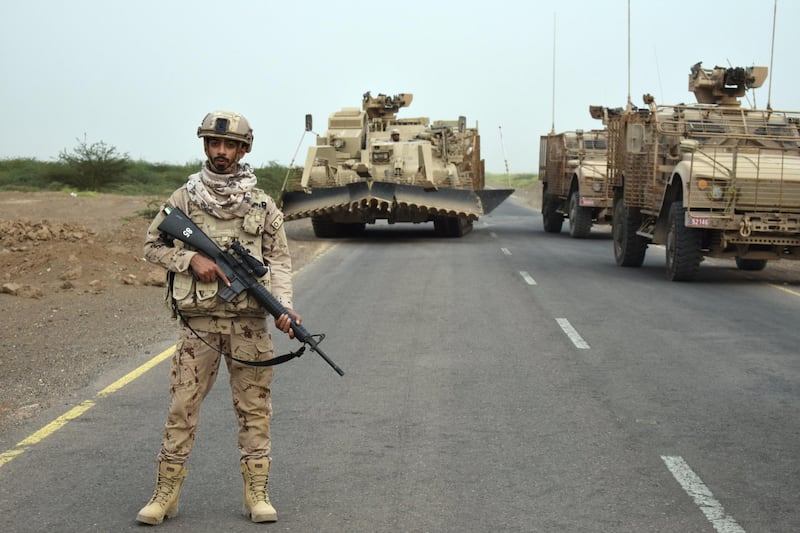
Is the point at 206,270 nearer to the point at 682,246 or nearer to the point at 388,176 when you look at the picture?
the point at 682,246

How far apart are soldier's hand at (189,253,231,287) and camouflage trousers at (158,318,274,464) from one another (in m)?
0.24

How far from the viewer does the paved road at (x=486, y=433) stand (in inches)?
212

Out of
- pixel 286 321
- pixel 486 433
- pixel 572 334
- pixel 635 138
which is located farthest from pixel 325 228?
pixel 286 321

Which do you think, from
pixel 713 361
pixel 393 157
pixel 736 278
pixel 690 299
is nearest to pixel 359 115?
pixel 393 157

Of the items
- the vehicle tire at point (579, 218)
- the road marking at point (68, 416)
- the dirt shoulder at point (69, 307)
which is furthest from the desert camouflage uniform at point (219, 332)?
the vehicle tire at point (579, 218)

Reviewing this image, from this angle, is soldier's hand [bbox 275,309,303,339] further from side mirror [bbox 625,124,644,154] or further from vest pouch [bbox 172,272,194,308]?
side mirror [bbox 625,124,644,154]

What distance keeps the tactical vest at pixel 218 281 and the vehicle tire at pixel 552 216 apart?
25.0 metres

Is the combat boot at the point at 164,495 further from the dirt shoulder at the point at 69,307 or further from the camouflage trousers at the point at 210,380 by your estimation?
the dirt shoulder at the point at 69,307

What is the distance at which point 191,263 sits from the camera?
512 cm

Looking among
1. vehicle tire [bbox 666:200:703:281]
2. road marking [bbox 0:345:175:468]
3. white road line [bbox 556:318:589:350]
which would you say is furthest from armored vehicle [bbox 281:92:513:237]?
road marking [bbox 0:345:175:468]

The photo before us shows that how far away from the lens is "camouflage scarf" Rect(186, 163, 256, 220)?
17.1ft

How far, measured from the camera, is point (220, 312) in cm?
524

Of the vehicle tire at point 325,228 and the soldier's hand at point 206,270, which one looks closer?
the soldier's hand at point 206,270

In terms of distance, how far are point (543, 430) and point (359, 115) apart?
21899 mm
